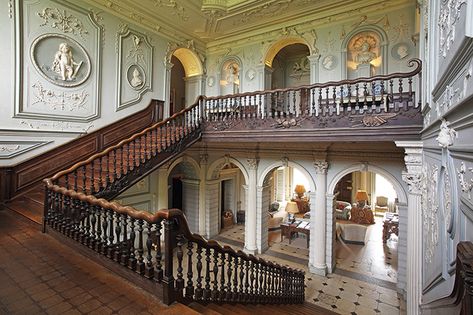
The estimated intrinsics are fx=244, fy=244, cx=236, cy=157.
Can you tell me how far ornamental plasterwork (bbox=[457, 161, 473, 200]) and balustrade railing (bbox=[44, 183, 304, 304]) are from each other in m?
2.03

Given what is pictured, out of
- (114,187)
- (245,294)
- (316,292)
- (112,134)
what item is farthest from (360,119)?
(112,134)

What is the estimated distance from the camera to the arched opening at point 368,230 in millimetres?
7820

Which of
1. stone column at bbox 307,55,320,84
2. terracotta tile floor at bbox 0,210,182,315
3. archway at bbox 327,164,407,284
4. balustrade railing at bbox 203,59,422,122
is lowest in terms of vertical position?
archway at bbox 327,164,407,284

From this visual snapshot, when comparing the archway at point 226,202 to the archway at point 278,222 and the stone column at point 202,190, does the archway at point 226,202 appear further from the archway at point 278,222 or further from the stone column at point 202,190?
the archway at point 278,222

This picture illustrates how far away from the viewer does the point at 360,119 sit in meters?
4.91

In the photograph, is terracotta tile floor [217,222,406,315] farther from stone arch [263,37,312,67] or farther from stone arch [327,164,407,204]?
stone arch [263,37,312,67]

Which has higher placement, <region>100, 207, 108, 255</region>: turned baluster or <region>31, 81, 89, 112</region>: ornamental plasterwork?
<region>31, 81, 89, 112</region>: ornamental plasterwork

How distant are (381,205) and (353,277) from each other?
27.0 ft

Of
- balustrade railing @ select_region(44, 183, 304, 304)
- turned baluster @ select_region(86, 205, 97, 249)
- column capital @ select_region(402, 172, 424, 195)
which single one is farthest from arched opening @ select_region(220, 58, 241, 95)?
turned baluster @ select_region(86, 205, 97, 249)

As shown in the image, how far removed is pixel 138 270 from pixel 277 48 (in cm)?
873

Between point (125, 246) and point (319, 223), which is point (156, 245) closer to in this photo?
point (125, 246)

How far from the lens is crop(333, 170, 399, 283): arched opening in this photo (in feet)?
25.7

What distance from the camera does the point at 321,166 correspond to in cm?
750

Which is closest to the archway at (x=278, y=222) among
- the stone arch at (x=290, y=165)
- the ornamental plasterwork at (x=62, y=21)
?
the stone arch at (x=290, y=165)
